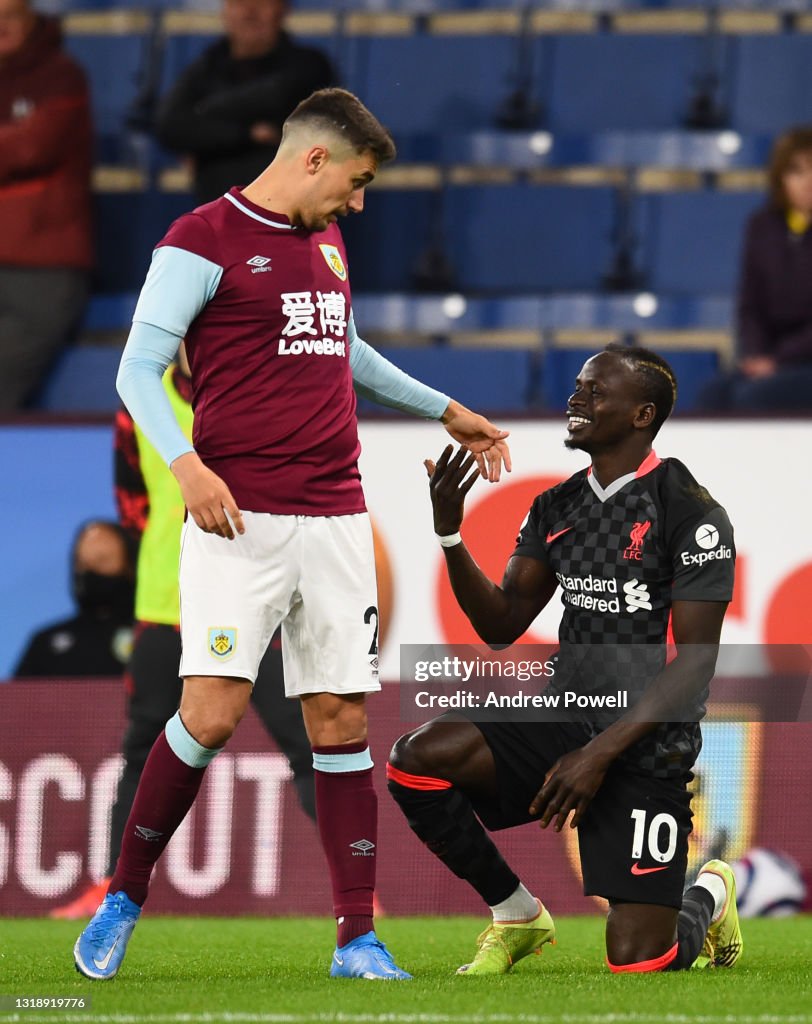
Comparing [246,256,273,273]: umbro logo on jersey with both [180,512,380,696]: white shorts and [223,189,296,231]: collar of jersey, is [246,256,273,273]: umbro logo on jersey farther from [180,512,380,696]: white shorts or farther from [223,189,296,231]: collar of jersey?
[180,512,380,696]: white shorts

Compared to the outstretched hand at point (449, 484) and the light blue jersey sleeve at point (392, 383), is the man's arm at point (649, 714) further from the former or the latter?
the light blue jersey sleeve at point (392, 383)

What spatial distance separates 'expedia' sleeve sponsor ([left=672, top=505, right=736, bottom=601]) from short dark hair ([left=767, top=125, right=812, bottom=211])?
379 centimetres

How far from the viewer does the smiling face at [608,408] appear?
450 cm

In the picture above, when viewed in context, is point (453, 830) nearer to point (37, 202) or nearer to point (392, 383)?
point (392, 383)

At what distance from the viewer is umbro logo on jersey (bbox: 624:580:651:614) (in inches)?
173

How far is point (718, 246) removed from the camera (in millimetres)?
8906

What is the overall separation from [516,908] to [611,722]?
1.66 ft

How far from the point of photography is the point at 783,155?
7.74 meters

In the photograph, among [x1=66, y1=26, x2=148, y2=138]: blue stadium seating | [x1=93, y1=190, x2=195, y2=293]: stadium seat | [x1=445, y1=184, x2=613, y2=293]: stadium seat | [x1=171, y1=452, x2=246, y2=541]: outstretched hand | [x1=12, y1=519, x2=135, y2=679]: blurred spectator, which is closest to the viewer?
[x1=171, y1=452, x2=246, y2=541]: outstretched hand

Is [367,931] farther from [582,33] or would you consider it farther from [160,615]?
[582,33]

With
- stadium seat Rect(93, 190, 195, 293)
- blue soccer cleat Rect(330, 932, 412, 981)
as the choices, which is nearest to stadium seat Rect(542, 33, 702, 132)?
stadium seat Rect(93, 190, 195, 293)

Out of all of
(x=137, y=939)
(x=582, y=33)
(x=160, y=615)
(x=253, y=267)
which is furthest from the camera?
(x=582, y=33)

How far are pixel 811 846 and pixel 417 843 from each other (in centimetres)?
133

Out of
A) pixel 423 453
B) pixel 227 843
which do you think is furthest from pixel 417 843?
pixel 423 453
